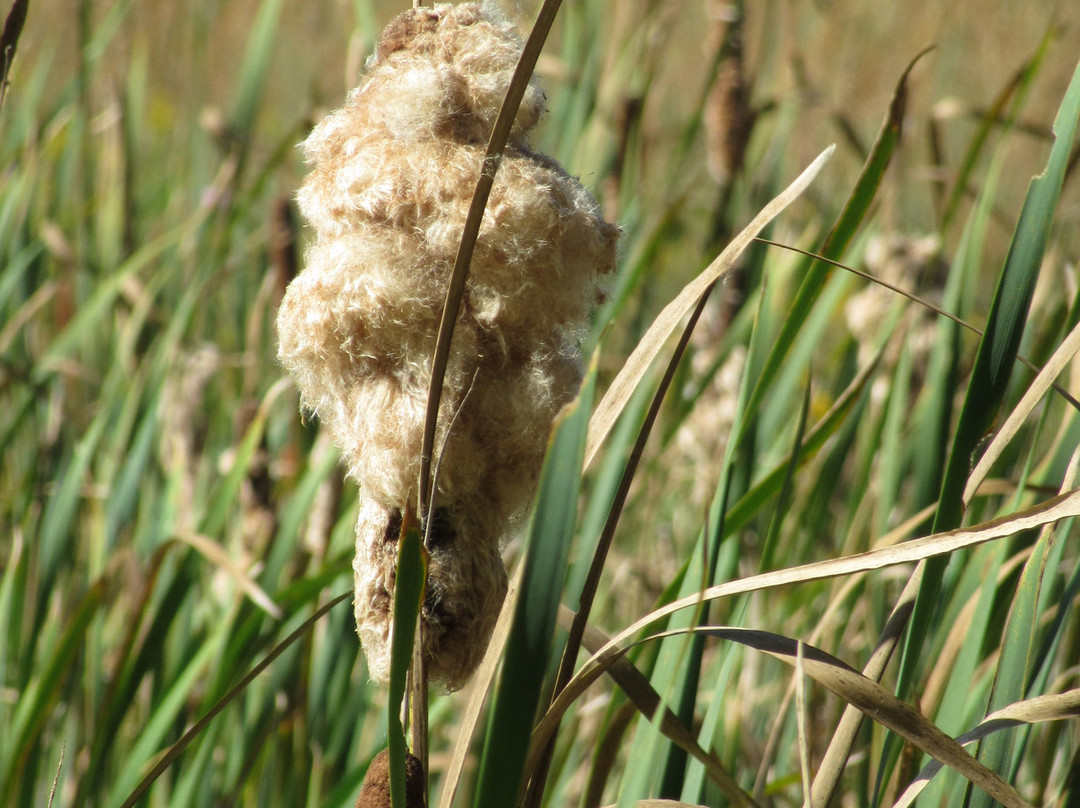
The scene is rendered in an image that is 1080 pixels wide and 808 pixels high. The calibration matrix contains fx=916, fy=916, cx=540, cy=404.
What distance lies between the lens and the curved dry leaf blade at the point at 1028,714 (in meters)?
0.57

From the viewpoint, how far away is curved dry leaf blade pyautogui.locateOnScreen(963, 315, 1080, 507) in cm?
58

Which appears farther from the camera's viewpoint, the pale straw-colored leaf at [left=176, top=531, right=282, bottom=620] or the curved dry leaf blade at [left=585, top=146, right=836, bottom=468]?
the pale straw-colored leaf at [left=176, top=531, right=282, bottom=620]

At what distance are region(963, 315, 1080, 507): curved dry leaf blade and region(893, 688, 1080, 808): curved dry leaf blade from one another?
0.43ft

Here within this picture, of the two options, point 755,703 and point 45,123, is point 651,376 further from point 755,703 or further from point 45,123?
point 45,123

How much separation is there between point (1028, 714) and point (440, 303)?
0.45 meters

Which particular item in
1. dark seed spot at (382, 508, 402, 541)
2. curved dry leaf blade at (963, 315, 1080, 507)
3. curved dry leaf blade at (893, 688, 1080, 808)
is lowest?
curved dry leaf blade at (893, 688, 1080, 808)

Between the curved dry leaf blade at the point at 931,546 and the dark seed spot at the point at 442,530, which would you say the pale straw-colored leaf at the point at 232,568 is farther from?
the curved dry leaf blade at the point at 931,546

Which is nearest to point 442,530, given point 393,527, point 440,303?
point 393,527

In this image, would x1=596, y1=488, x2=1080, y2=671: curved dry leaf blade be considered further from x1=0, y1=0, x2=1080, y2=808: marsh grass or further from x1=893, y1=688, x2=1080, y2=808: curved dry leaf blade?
x1=893, y1=688, x2=1080, y2=808: curved dry leaf blade

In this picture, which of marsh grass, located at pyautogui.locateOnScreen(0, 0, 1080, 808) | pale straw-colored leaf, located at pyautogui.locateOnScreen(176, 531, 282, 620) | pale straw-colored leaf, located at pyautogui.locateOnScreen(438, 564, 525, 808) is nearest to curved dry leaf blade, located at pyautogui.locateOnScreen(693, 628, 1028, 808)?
marsh grass, located at pyautogui.locateOnScreen(0, 0, 1080, 808)

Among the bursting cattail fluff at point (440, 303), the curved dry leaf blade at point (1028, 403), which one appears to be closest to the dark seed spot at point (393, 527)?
the bursting cattail fluff at point (440, 303)

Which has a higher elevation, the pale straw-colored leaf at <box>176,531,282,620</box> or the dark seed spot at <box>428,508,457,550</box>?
the dark seed spot at <box>428,508,457,550</box>

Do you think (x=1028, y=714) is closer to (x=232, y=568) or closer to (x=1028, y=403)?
(x=1028, y=403)

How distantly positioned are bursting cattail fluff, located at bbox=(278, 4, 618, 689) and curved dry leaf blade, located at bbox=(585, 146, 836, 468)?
3 centimetres
